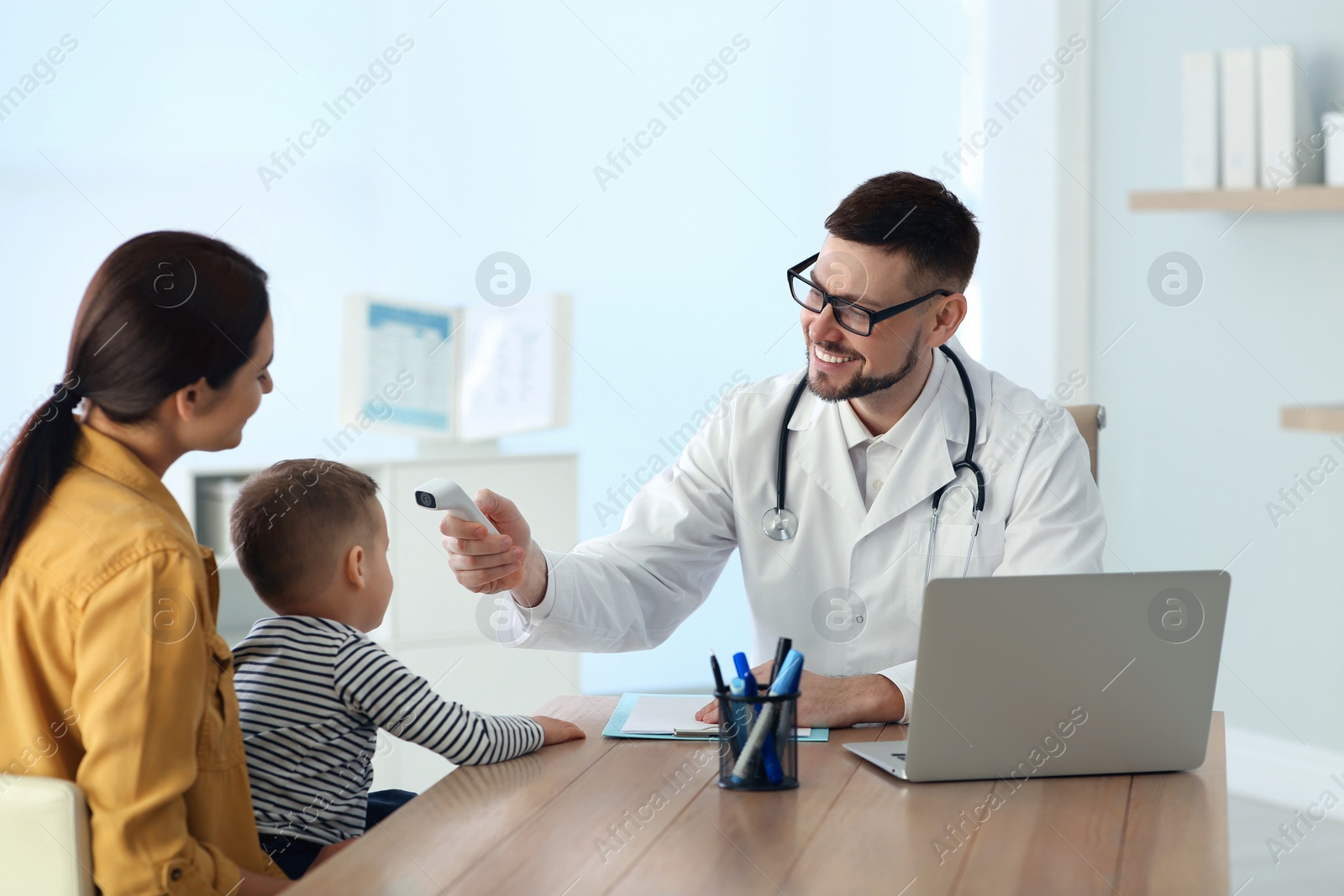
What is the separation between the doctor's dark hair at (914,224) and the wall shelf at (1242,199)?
132cm

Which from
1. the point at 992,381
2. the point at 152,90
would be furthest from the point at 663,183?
the point at 992,381

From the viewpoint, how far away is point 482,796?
51.6 inches

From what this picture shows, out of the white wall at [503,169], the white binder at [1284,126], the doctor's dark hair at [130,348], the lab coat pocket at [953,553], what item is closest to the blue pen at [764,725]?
the lab coat pocket at [953,553]

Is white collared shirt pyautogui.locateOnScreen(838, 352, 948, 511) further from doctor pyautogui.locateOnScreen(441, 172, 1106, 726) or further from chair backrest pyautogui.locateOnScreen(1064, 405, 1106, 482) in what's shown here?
chair backrest pyautogui.locateOnScreen(1064, 405, 1106, 482)

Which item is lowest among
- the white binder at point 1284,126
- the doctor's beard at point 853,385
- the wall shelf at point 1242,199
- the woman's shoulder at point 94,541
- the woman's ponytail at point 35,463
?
the woman's shoulder at point 94,541

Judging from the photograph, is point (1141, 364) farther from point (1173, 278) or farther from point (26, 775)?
point (26, 775)

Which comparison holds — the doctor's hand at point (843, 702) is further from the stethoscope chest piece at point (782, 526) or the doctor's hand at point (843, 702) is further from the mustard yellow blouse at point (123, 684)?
the mustard yellow blouse at point (123, 684)

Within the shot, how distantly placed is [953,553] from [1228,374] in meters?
1.77

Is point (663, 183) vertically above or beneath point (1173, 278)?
above

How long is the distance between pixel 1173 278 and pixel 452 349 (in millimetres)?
1940

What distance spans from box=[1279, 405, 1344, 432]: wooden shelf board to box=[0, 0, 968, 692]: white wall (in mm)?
1737

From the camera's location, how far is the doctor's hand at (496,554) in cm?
160

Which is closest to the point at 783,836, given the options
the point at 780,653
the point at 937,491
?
the point at 780,653

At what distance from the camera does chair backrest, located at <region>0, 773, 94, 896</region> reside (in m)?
1.12
